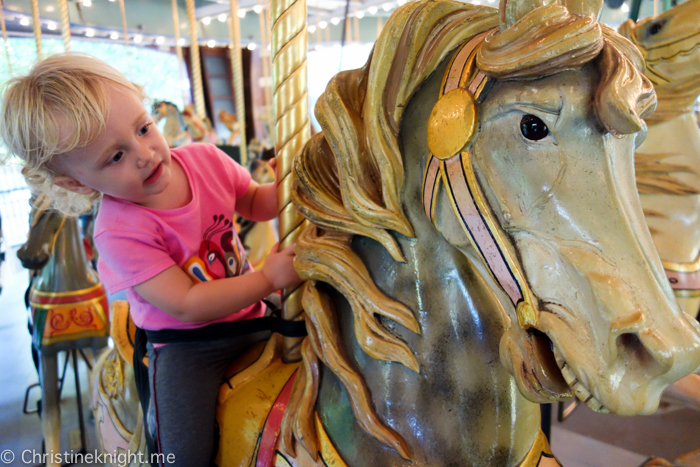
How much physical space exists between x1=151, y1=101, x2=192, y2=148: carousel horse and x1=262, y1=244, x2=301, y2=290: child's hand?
2.44 metres

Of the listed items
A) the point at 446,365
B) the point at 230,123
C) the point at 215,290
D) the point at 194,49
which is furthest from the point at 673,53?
the point at 230,123

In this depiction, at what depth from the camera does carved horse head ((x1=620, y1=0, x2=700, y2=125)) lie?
108 cm

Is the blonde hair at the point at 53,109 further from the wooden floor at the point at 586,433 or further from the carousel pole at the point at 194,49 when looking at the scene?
the wooden floor at the point at 586,433

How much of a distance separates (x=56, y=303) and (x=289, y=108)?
50.2 inches

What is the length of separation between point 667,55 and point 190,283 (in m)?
1.23

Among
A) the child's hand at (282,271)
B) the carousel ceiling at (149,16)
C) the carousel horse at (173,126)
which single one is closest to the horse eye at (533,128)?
the child's hand at (282,271)

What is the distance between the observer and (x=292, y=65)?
74 centimetres

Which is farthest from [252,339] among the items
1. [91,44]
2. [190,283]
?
[91,44]

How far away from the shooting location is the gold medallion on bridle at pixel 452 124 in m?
0.41

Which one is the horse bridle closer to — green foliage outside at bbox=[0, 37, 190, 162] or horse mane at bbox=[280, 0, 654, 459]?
horse mane at bbox=[280, 0, 654, 459]

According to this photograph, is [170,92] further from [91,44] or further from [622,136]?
[622,136]

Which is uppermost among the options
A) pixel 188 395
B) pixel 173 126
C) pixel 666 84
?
pixel 666 84

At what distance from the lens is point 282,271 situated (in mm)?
686

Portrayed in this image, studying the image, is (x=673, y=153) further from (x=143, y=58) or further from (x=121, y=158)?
(x=143, y=58)
